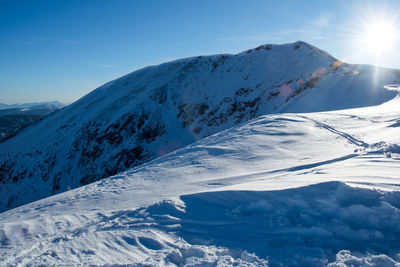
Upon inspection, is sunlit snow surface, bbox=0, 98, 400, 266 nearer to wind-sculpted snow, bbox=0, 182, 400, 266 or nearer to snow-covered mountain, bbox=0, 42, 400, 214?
wind-sculpted snow, bbox=0, 182, 400, 266

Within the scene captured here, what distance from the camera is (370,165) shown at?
14.1 feet

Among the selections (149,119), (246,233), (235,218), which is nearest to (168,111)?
(149,119)

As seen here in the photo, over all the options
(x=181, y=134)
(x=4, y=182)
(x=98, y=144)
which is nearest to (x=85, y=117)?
(x=98, y=144)

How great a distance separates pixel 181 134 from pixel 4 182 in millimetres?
21575

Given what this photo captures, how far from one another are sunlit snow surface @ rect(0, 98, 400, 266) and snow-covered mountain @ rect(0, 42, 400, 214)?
12281 mm

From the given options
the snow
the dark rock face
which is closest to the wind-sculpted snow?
the snow

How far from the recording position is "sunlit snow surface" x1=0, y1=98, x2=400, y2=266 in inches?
94.4

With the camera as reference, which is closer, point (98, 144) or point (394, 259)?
point (394, 259)

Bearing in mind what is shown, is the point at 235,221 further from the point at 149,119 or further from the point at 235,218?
the point at 149,119

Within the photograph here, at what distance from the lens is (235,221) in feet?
9.87

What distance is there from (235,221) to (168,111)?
86.1 ft

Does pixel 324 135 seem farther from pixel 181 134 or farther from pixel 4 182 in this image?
pixel 4 182

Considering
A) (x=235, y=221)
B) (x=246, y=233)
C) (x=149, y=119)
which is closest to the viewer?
(x=246, y=233)

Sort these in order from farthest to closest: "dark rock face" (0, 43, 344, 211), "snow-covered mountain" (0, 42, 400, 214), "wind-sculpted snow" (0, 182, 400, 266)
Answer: "dark rock face" (0, 43, 344, 211), "snow-covered mountain" (0, 42, 400, 214), "wind-sculpted snow" (0, 182, 400, 266)
